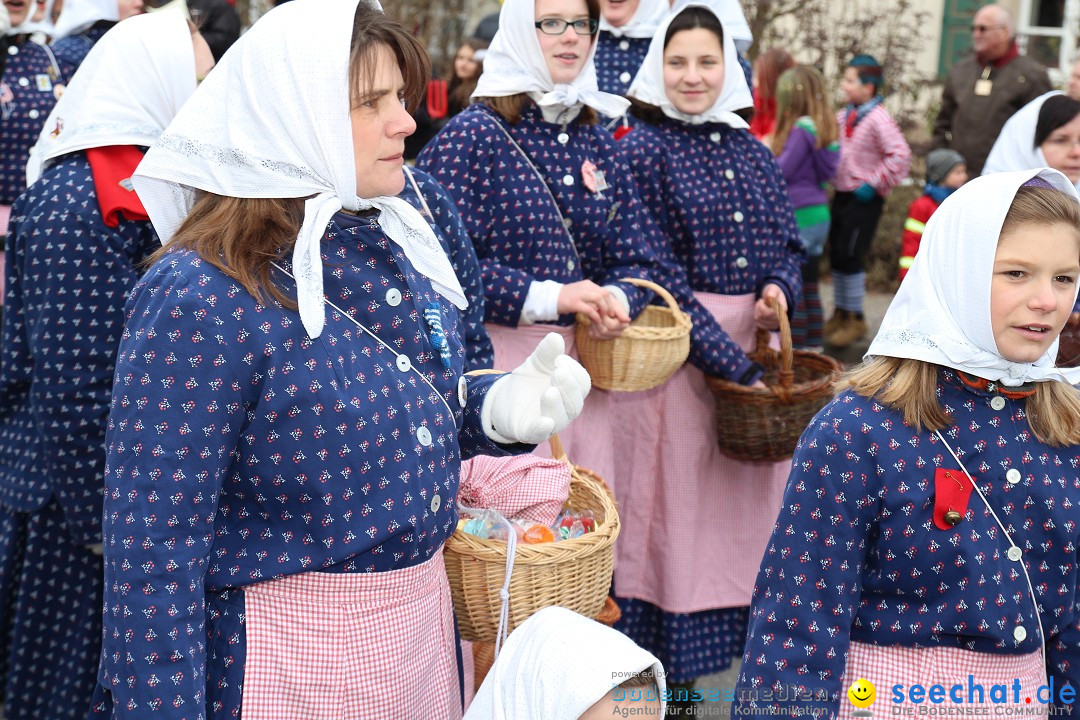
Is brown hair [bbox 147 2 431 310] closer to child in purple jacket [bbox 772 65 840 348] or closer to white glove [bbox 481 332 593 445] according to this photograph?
white glove [bbox 481 332 593 445]

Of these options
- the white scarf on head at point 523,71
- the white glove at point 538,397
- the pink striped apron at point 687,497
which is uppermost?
the white scarf on head at point 523,71

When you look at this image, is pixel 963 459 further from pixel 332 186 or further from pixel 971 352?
pixel 332 186

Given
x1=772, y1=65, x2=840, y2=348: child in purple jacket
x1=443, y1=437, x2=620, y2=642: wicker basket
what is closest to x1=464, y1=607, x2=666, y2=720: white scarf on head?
x1=443, y1=437, x2=620, y2=642: wicker basket

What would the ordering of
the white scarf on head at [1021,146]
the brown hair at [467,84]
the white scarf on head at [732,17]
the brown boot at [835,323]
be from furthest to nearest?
the brown boot at [835,323] → the brown hair at [467,84] → the white scarf on head at [732,17] → the white scarf on head at [1021,146]

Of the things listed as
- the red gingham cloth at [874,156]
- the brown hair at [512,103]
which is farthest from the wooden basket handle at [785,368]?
the red gingham cloth at [874,156]

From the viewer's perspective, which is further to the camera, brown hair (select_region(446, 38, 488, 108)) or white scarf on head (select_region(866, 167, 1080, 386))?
brown hair (select_region(446, 38, 488, 108))

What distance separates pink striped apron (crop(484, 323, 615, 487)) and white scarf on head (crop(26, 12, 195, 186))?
1.15 m

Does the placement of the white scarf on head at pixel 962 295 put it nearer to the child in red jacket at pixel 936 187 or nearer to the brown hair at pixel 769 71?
the child in red jacket at pixel 936 187

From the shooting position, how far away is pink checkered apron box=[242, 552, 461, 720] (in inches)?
78.8

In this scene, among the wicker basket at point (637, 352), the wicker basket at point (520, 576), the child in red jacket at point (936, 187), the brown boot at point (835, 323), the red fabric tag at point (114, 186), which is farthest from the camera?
the brown boot at point (835, 323)

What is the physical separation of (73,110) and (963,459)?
2281 millimetres

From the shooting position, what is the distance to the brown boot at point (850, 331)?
8633 mm

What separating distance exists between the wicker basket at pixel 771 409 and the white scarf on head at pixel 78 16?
3.44 metres

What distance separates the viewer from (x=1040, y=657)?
228cm
